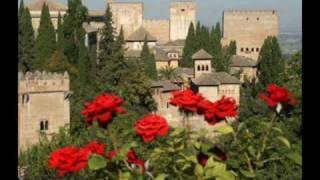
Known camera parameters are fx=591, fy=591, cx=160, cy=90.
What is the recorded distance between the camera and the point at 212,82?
3466cm

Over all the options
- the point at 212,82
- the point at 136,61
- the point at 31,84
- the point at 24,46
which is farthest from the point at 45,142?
the point at 136,61

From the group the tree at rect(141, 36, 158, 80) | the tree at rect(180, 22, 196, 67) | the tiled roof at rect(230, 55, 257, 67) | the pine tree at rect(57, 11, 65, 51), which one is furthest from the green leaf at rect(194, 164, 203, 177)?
the tiled roof at rect(230, 55, 257, 67)

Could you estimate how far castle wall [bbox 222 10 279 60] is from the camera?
2530 inches

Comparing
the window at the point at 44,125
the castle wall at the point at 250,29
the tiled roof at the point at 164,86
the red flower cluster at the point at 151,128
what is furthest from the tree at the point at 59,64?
the castle wall at the point at 250,29

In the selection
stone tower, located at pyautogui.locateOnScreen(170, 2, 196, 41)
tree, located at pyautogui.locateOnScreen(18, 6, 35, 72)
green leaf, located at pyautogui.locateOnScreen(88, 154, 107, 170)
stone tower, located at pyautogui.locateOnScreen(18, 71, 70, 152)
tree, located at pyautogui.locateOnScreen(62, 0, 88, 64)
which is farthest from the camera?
stone tower, located at pyautogui.locateOnScreen(170, 2, 196, 41)

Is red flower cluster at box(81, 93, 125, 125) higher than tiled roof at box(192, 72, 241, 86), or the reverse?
tiled roof at box(192, 72, 241, 86)

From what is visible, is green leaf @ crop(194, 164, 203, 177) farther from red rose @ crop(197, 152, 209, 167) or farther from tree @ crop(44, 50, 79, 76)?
tree @ crop(44, 50, 79, 76)

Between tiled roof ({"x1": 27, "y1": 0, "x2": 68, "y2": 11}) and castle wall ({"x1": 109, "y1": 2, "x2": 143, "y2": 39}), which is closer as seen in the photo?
tiled roof ({"x1": 27, "y1": 0, "x2": 68, "y2": 11})

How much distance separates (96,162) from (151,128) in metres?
0.29

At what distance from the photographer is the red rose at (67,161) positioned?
247cm

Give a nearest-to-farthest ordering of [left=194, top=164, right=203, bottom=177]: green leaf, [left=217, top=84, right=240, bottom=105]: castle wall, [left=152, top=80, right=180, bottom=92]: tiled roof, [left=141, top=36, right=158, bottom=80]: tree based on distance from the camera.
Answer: [left=194, top=164, right=203, bottom=177]: green leaf → [left=152, top=80, right=180, bottom=92]: tiled roof → [left=217, top=84, right=240, bottom=105]: castle wall → [left=141, top=36, right=158, bottom=80]: tree

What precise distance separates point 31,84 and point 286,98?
21.3 meters

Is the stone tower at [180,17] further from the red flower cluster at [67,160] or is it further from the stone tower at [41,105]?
the red flower cluster at [67,160]

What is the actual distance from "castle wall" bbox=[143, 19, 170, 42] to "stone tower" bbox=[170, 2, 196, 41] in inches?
26.4
